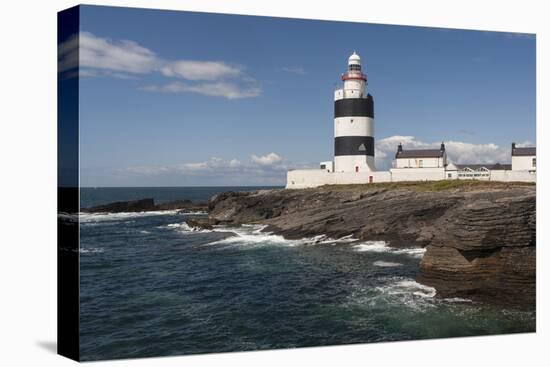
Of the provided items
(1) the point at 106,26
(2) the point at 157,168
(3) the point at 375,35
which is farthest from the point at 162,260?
(3) the point at 375,35

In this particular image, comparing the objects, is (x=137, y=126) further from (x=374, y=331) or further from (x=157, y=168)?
(x=374, y=331)

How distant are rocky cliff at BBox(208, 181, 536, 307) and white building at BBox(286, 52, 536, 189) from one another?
1.42 feet

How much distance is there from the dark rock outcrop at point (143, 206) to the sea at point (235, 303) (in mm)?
212

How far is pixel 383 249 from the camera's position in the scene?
19062 millimetres

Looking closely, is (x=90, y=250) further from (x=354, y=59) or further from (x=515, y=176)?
(x=515, y=176)

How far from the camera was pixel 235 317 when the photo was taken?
12562 mm

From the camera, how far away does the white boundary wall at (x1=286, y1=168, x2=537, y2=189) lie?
17.0m

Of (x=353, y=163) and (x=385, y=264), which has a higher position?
(x=353, y=163)

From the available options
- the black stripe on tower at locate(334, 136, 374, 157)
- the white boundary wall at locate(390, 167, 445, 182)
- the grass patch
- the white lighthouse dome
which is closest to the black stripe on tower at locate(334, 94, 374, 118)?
the black stripe on tower at locate(334, 136, 374, 157)

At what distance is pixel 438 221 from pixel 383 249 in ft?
7.23

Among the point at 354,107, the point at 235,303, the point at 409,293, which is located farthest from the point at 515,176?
the point at 235,303

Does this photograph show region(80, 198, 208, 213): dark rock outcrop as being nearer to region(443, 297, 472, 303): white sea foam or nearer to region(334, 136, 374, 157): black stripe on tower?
region(334, 136, 374, 157): black stripe on tower

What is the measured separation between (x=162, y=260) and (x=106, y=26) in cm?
645

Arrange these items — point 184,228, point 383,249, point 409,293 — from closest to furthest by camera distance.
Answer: point 409,293
point 383,249
point 184,228
